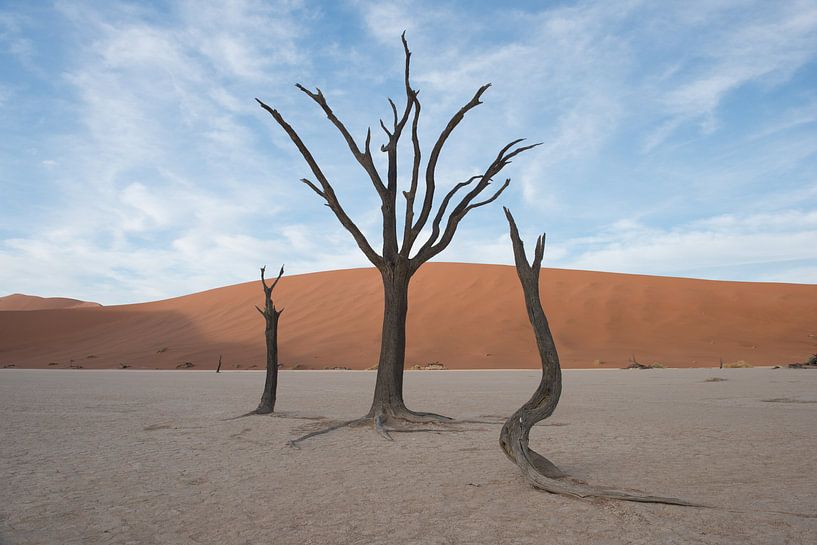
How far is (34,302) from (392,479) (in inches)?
4792

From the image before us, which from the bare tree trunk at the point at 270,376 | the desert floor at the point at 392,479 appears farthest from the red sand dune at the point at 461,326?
the desert floor at the point at 392,479

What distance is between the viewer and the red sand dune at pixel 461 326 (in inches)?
1118

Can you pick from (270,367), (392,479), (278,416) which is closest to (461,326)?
(270,367)

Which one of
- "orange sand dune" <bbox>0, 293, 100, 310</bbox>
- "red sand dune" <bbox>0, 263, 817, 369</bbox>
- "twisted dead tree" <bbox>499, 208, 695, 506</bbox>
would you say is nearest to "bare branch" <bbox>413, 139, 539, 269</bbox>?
"twisted dead tree" <bbox>499, 208, 695, 506</bbox>

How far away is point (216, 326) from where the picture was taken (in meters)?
42.2

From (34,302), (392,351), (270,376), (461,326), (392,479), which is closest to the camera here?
(392,479)

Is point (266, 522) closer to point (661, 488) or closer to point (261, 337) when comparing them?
point (661, 488)

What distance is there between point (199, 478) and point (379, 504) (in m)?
1.73

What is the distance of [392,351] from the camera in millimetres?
8266

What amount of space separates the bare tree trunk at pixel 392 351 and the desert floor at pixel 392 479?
0.70 meters

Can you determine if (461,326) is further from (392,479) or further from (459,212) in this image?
(392,479)

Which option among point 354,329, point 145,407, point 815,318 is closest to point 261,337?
point 354,329

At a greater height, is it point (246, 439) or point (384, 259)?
point (384, 259)

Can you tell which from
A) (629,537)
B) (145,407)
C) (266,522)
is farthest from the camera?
(145,407)
